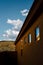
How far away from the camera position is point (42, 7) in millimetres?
8211

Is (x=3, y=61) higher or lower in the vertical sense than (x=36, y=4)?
lower

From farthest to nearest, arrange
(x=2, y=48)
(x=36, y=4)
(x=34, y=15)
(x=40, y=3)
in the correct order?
1. (x=2, y=48)
2. (x=34, y=15)
3. (x=36, y=4)
4. (x=40, y=3)

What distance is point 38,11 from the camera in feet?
28.9

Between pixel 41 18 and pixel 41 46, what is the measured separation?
1.27 metres

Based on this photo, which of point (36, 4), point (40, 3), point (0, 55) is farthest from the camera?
point (0, 55)

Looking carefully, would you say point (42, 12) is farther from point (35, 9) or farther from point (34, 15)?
point (34, 15)

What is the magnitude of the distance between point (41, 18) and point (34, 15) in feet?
3.05

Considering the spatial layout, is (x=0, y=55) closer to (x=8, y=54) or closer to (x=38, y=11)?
(x=8, y=54)

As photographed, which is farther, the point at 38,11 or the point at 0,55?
the point at 0,55

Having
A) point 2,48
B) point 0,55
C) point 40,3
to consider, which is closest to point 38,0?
point 40,3

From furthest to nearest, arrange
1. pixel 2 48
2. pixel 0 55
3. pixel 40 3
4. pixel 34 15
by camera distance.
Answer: pixel 2 48 < pixel 0 55 < pixel 34 15 < pixel 40 3

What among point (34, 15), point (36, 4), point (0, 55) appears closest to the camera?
point (36, 4)

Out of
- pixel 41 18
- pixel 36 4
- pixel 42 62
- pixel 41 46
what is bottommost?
pixel 42 62

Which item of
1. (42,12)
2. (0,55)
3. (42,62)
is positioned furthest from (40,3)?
(0,55)
